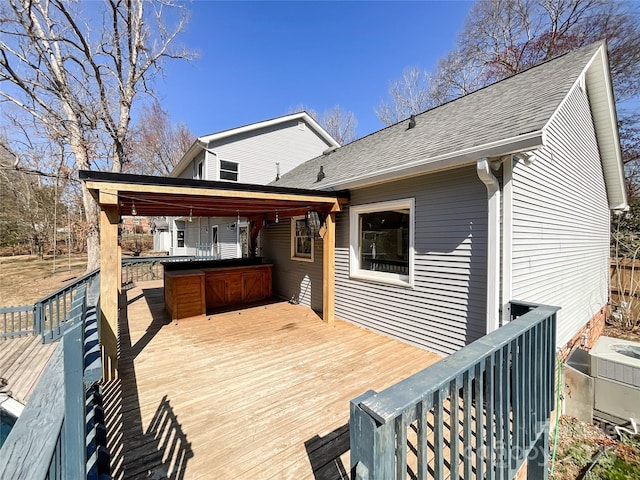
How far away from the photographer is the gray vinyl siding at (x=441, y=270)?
3.64 metres

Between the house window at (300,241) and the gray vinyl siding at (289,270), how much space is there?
162 millimetres

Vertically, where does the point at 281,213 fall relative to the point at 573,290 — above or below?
above

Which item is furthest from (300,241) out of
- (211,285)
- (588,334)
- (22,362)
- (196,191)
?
(588,334)

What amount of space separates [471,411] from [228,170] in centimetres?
1211

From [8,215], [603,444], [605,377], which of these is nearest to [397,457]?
[603,444]

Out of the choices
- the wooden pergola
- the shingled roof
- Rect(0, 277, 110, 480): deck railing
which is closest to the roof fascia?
the shingled roof

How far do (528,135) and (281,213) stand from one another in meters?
5.47

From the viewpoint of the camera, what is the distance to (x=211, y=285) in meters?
6.93

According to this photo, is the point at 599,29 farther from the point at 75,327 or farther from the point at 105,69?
the point at 105,69

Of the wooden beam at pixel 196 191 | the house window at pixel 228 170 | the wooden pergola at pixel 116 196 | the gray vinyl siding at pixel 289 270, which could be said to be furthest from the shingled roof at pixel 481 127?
the house window at pixel 228 170

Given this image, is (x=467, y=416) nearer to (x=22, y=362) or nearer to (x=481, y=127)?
(x=481, y=127)

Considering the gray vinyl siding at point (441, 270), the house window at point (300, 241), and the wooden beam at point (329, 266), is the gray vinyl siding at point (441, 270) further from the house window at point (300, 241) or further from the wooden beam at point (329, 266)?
the house window at point (300, 241)

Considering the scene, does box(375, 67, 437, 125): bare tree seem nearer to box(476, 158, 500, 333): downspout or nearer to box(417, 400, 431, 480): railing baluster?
box(476, 158, 500, 333): downspout

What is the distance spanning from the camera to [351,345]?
15.0 ft
